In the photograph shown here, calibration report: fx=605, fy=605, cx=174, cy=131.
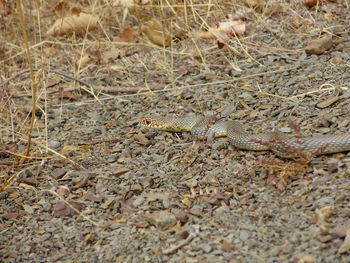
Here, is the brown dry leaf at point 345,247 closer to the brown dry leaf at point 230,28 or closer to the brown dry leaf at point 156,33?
the brown dry leaf at point 230,28

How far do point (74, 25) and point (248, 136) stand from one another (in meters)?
2.94

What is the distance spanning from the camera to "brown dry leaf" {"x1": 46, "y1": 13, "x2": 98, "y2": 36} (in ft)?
21.2

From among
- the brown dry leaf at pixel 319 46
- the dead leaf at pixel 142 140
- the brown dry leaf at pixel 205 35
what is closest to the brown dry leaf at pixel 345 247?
the dead leaf at pixel 142 140

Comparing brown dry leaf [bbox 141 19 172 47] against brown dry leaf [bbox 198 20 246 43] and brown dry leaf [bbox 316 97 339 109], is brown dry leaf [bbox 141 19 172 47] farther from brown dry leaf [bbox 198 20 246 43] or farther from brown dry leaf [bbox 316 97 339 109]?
brown dry leaf [bbox 316 97 339 109]

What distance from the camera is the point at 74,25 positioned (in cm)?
652

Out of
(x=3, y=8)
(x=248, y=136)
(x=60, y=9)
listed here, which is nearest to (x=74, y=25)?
(x=60, y=9)

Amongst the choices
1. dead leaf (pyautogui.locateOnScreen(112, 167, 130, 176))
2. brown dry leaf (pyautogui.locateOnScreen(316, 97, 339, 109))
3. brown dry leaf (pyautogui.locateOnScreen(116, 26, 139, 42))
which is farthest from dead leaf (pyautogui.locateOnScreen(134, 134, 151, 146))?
brown dry leaf (pyautogui.locateOnScreen(116, 26, 139, 42))

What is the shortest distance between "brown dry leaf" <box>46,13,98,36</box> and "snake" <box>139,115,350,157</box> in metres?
1.88

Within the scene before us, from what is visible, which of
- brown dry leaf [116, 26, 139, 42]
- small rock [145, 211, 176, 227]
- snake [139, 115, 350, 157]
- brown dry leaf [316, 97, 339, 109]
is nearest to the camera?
small rock [145, 211, 176, 227]

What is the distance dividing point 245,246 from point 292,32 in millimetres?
3197

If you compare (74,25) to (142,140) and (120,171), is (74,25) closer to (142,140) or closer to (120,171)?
(142,140)

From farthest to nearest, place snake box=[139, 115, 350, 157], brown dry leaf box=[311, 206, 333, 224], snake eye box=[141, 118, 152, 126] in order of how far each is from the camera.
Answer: snake eye box=[141, 118, 152, 126], snake box=[139, 115, 350, 157], brown dry leaf box=[311, 206, 333, 224]

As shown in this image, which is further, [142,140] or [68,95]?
[68,95]

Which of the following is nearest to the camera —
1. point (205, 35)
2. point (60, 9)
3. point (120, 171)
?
point (120, 171)
